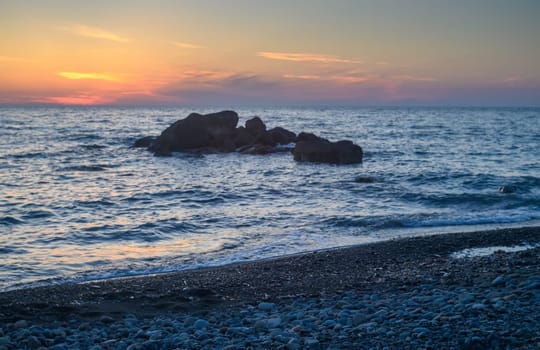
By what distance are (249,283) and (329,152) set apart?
21807mm

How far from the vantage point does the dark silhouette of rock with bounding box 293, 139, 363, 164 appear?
1177 inches

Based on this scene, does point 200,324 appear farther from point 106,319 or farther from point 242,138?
point 242,138

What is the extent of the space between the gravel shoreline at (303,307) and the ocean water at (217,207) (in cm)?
172

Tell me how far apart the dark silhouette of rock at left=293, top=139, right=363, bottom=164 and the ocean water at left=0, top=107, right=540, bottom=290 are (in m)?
0.87

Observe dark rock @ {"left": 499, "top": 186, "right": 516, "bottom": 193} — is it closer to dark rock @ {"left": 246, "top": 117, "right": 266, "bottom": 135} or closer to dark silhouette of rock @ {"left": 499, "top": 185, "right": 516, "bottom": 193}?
dark silhouette of rock @ {"left": 499, "top": 185, "right": 516, "bottom": 193}

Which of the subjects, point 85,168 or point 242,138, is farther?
point 242,138

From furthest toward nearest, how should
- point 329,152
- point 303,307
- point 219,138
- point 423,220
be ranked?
point 219,138 → point 329,152 → point 423,220 → point 303,307

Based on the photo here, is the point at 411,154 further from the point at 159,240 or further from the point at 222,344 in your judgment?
the point at 222,344

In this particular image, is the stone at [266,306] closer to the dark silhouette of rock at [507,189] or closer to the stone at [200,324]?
the stone at [200,324]

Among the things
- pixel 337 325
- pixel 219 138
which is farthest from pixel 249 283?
pixel 219 138

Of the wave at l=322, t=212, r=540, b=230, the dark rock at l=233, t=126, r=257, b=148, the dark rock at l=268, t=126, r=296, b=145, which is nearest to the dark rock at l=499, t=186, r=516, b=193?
the wave at l=322, t=212, r=540, b=230

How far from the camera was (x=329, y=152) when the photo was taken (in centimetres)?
3022

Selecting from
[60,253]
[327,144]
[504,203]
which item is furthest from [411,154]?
[60,253]

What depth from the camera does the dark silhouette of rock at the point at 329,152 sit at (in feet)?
98.1
